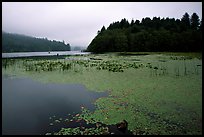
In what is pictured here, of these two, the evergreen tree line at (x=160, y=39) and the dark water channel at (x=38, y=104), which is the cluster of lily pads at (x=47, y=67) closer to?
the dark water channel at (x=38, y=104)

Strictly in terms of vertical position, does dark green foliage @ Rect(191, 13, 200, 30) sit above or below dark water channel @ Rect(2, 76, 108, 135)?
above

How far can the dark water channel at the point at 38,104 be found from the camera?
564 cm

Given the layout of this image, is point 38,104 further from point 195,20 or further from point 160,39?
point 195,20

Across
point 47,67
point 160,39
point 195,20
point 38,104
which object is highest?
point 195,20

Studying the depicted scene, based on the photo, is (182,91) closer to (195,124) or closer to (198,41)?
(195,124)

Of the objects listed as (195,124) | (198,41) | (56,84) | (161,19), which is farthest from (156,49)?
(195,124)

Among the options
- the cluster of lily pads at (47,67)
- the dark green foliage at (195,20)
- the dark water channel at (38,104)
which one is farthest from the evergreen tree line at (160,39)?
the dark water channel at (38,104)

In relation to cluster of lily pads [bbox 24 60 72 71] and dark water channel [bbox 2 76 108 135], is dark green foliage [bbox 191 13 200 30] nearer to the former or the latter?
cluster of lily pads [bbox 24 60 72 71]

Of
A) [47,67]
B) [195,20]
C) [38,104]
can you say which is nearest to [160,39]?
[195,20]

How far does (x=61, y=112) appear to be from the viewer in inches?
261

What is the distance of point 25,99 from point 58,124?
150 inches

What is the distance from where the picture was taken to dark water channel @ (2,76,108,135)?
5645 millimetres

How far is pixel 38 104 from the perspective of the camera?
7.75 meters

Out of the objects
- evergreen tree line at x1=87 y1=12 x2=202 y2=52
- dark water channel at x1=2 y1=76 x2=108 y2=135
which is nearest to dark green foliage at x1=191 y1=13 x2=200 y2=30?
evergreen tree line at x1=87 y1=12 x2=202 y2=52
